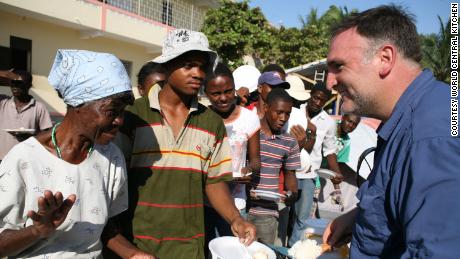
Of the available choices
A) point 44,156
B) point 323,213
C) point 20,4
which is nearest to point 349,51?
point 44,156

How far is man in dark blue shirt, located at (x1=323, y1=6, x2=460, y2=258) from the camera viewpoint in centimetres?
106

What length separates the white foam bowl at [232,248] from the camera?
1854mm

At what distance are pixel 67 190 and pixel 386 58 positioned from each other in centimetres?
142

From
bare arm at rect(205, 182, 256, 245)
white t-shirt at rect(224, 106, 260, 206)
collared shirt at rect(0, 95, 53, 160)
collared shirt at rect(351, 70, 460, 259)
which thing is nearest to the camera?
collared shirt at rect(351, 70, 460, 259)

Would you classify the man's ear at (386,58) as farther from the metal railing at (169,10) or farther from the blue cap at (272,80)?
the metal railing at (169,10)

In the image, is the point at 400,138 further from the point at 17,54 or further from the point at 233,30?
the point at 233,30

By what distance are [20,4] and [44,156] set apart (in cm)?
1049

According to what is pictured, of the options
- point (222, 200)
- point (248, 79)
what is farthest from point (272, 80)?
point (222, 200)

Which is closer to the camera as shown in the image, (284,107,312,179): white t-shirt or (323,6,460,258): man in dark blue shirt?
(323,6,460,258): man in dark blue shirt

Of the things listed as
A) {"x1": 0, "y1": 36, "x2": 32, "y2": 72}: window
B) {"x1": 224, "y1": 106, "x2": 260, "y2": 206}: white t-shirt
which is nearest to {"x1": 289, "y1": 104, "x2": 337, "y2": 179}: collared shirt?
{"x1": 224, "y1": 106, "x2": 260, "y2": 206}: white t-shirt

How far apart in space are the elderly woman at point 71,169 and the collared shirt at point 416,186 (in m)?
1.11

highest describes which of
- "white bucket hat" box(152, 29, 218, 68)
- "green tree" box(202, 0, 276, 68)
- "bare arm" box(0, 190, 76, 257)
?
Result: "green tree" box(202, 0, 276, 68)

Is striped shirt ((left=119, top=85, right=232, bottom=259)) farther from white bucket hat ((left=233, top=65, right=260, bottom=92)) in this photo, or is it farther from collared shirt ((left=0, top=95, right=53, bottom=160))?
collared shirt ((left=0, top=95, right=53, bottom=160))

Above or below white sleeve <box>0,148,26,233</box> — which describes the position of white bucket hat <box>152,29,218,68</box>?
above
